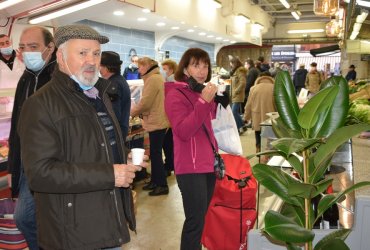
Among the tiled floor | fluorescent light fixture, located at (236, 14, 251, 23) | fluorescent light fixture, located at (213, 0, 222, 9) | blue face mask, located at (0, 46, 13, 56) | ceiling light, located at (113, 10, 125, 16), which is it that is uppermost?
fluorescent light fixture, located at (236, 14, 251, 23)

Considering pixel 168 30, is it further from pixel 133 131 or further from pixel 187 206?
pixel 187 206

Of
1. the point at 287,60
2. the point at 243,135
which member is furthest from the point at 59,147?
the point at 287,60

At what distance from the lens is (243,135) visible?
31.9 feet

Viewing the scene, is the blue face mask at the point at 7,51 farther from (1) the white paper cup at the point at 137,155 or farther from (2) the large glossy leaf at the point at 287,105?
(2) the large glossy leaf at the point at 287,105

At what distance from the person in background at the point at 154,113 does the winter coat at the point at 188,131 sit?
2.28 m

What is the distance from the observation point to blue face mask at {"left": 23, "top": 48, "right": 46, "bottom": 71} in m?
2.37

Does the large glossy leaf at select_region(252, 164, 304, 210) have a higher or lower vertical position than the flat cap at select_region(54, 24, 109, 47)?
lower

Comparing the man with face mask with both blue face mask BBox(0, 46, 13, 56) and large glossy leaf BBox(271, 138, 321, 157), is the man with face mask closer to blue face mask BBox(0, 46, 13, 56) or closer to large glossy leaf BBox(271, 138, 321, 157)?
large glossy leaf BBox(271, 138, 321, 157)

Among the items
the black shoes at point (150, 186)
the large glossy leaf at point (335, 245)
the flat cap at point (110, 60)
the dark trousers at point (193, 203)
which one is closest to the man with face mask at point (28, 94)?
the dark trousers at point (193, 203)

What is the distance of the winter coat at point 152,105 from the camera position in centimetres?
491

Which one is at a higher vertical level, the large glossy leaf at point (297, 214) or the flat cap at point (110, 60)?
the flat cap at point (110, 60)

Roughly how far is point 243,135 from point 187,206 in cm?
725

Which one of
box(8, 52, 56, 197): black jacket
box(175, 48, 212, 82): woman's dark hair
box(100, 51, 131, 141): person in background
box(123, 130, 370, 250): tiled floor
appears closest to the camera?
box(123, 130, 370, 250): tiled floor

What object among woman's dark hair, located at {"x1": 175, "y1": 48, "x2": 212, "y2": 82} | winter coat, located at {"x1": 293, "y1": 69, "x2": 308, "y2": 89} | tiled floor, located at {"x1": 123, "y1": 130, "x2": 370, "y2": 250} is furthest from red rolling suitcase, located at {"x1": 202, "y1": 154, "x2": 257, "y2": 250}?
winter coat, located at {"x1": 293, "y1": 69, "x2": 308, "y2": 89}
